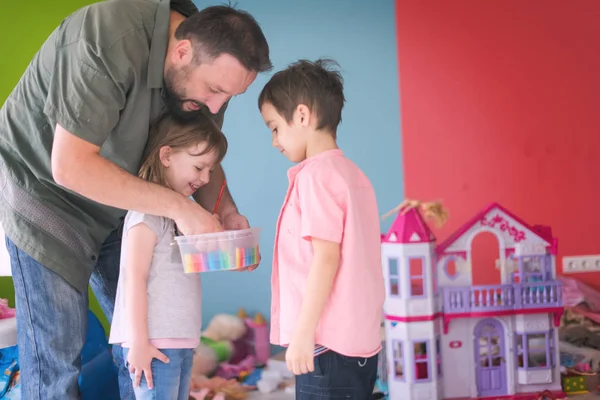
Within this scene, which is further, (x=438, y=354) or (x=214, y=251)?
(x=438, y=354)

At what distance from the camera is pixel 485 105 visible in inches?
143

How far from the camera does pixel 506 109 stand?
3646 mm

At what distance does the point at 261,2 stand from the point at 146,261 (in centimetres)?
243

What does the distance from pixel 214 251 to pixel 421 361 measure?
1476 mm

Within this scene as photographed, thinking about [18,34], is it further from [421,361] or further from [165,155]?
[421,361]

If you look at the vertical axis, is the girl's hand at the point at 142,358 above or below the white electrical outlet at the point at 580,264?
below

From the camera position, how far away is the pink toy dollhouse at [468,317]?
261cm

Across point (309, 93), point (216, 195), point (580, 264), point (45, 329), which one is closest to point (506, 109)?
point (580, 264)

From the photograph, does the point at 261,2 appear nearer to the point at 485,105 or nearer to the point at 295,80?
the point at 485,105

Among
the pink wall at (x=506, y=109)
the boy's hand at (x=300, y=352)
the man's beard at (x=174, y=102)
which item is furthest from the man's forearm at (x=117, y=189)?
the pink wall at (x=506, y=109)

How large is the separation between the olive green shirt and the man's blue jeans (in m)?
0.03

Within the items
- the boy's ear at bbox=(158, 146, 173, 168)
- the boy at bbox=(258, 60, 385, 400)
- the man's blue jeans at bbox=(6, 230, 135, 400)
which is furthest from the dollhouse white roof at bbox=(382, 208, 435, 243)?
the man's blue jeans at bbox=(6, 230, 135, 400)

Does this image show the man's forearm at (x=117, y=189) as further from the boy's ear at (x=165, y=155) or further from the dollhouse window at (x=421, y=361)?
the dollhouse window at (x=421, y=361)

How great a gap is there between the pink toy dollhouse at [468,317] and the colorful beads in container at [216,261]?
125 cm
